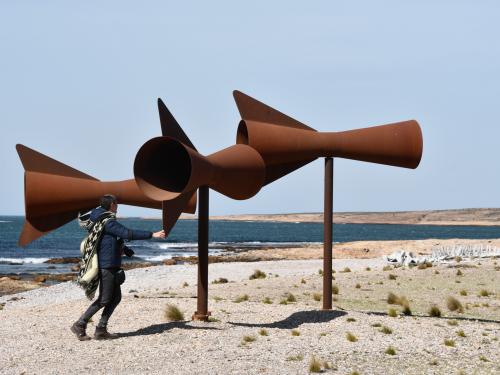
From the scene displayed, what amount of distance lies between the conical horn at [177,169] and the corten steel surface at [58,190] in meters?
1.81

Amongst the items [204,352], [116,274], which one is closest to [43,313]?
[116,274]

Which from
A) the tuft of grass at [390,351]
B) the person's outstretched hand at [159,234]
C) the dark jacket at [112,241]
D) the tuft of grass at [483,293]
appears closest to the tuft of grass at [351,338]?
the tuft of grass at [390,351]

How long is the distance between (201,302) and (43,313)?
3.42 meters

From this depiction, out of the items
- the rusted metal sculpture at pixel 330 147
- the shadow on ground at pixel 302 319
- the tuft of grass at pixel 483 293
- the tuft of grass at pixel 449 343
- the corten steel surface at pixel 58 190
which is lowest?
the tuft of grass at pixel 483 293

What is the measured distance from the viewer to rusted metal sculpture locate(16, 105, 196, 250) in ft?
43.1

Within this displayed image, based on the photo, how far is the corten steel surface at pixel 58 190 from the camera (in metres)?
13.1

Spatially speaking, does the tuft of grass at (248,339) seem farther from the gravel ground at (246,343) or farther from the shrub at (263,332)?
the shrub at (263,332)

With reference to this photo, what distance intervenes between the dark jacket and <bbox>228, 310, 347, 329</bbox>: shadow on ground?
245cm

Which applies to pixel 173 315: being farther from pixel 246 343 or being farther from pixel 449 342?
pixel 449 342

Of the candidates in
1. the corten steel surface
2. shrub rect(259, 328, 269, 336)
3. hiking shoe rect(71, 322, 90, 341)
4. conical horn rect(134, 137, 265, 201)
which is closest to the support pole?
conical horn rect(134, 137, 265, 201)

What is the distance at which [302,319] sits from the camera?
41.3 ft

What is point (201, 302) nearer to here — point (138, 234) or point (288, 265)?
point (138, 234)

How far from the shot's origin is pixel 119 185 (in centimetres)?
1351


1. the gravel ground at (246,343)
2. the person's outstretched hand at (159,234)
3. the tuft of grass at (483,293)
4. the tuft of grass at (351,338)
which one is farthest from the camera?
the tuft of grass at (483,293)
